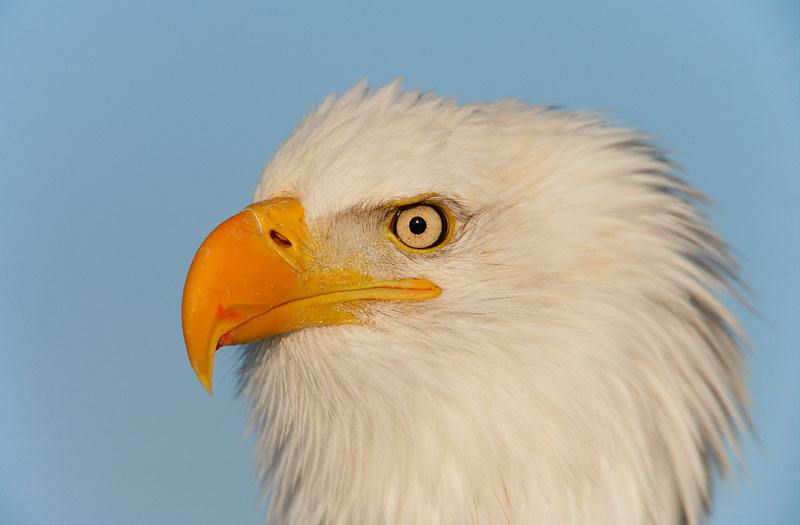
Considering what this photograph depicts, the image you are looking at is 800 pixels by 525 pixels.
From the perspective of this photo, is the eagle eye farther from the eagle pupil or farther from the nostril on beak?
the nostril on beak

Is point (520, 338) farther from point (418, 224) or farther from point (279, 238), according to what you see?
point (279, 238)

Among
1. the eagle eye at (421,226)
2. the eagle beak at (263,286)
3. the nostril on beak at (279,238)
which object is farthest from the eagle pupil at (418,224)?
the nostril on beak at (279,238)

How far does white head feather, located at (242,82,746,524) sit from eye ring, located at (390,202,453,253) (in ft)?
0.10

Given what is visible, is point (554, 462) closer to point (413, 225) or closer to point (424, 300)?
point (424, 300)

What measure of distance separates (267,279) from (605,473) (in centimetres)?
94

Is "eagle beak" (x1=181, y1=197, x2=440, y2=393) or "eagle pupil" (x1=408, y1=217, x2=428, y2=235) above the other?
"eagle pupil" (x1=408, y1=217, x2=428, y2=235)

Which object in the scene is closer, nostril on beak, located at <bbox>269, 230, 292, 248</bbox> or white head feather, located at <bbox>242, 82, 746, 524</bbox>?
white head feather, located at <bbox>242, 82, 746, 524</bbox>

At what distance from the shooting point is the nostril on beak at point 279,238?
7.91 ft

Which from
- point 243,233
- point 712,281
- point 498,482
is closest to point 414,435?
point 498,482

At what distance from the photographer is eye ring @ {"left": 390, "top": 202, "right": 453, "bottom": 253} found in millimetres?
2354

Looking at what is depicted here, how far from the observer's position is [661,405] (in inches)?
92.0

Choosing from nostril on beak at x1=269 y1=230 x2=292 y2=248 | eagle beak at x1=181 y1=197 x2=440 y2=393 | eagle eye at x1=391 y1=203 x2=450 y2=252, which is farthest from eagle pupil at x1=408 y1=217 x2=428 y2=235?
nostril on beak at x1=269 y1=230 x2=292 y2=248

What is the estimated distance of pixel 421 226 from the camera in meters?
2.36

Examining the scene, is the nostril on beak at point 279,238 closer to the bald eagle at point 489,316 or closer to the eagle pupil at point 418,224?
the bald eagle at point 489,316
